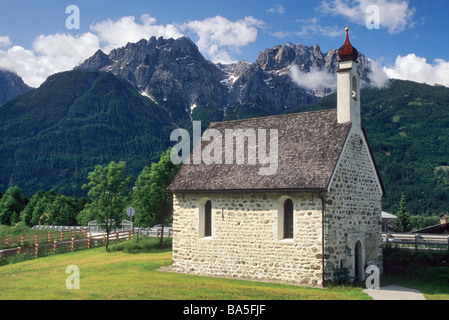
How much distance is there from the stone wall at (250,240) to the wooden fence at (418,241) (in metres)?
9.39

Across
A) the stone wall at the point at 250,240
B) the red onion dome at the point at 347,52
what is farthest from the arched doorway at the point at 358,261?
the red onion dome at the point at 347,52

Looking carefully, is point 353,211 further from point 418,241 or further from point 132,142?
point 132,142

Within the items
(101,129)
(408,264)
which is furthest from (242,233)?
(101,129)

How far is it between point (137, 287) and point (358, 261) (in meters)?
11.0

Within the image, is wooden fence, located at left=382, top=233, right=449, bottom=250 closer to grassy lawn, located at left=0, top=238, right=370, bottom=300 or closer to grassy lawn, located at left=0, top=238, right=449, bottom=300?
grassy lawn, located at left=0, top=238, right=449, bottom=300

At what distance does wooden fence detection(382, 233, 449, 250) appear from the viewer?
25094mm

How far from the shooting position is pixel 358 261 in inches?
838

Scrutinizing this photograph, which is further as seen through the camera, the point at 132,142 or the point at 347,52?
the point at 132,142

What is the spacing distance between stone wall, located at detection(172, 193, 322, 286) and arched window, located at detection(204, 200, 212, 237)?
324mm

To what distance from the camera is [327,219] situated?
18938 millimetres

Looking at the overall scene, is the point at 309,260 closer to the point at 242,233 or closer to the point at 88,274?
the point at 242,233

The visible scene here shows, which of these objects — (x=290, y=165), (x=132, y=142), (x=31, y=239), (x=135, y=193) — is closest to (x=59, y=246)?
(x=135, y=193)

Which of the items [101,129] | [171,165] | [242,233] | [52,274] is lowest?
[52,274]

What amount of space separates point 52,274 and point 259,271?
10.8m
